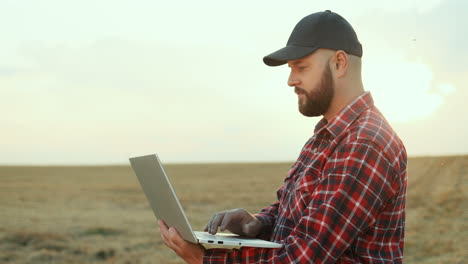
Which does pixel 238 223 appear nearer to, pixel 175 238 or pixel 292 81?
pixel 175 238

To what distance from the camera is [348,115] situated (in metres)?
2.70

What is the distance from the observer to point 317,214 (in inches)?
97.0

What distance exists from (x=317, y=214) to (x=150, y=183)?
3.00ft

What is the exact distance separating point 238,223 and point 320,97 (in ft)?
2.87

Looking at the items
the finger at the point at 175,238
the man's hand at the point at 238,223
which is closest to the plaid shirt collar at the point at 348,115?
the man's hand at the point at 238,223

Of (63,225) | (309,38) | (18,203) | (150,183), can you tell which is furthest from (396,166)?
(18,203)

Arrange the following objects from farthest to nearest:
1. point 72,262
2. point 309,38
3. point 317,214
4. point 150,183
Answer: point 72,262
point 150,183
point 309,38
point 317,214

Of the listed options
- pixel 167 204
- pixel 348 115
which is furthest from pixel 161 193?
pixel 348 115

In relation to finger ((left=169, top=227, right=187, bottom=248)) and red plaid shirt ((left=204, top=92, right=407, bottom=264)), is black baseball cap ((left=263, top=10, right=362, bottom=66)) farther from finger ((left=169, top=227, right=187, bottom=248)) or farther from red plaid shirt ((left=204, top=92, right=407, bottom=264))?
finger ((left=169, top=227, right=187, bottom=248))

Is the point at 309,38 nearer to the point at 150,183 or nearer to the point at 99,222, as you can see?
the point at 150,183

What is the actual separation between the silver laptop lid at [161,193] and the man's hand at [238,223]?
32 centimetres

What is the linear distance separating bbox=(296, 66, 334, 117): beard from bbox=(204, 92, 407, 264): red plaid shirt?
0.08m

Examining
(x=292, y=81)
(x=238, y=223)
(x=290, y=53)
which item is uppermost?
(x=290, y=53)

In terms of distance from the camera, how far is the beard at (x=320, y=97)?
2.71 m
